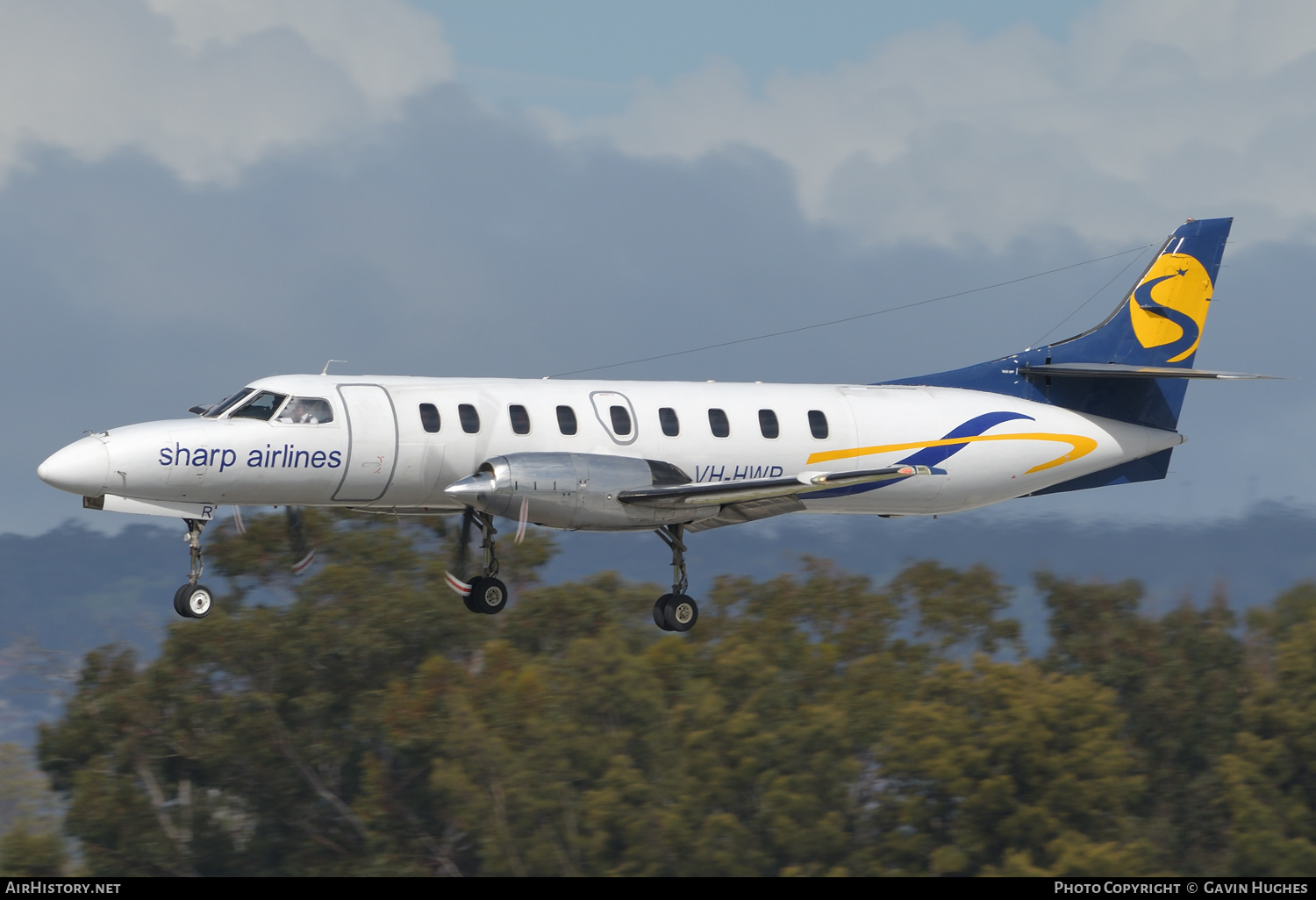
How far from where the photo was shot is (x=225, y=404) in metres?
21.3

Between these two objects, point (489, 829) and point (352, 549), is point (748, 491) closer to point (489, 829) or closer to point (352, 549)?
Answer: point (489, 829)

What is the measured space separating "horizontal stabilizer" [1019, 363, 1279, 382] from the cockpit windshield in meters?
13.1

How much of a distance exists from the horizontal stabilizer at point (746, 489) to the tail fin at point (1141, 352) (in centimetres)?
526

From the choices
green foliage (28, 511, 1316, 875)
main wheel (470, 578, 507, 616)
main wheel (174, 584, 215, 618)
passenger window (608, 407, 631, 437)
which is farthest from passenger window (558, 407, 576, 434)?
green foliage (28, 511, 1316, 875)

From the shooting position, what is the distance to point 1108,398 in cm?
2695

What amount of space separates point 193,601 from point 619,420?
6.39 metres

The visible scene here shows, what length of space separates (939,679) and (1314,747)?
39.9 feet

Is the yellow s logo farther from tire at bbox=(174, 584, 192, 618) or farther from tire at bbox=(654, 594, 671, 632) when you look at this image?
tire at bbox=(174, 584, 192, 618)

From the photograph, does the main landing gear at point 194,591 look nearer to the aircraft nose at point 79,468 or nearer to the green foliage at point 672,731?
the aircraft nose at point 79,468

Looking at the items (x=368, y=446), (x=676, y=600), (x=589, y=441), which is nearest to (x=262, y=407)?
(x=368, y=446)

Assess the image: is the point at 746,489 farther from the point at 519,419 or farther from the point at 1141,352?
the point at 1141,352

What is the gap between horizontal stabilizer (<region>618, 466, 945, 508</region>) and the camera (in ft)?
71.4
